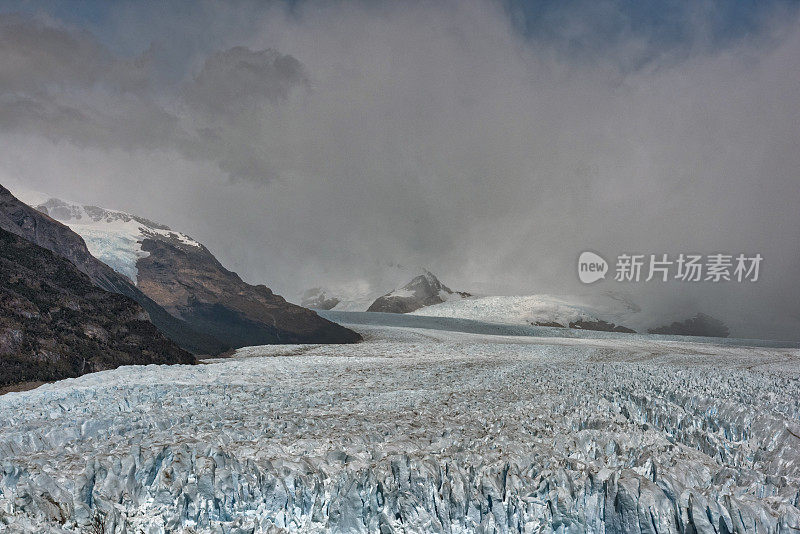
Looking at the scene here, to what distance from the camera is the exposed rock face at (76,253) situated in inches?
1085

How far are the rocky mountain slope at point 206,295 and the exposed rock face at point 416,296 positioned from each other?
8969cm

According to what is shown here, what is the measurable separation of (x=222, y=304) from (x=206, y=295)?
235 cm

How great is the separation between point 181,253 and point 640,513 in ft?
179

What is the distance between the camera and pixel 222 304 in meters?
47.5

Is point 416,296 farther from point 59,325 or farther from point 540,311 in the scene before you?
point 59,325

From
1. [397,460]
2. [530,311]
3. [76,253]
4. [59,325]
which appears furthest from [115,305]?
[530,311]

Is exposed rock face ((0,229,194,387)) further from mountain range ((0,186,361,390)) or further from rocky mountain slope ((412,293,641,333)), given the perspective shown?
rocky mountain slope ((412,293,641,333))

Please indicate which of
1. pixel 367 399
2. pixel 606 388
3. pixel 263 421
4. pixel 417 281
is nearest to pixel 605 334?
pixel 606 388

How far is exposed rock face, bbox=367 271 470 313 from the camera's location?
475 feet

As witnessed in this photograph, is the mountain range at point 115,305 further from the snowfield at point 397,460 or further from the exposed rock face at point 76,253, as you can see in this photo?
the snowfield at point 397,460

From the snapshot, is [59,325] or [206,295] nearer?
[59,325]

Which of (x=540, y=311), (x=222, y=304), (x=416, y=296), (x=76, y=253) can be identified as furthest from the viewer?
(x=416, y=296)

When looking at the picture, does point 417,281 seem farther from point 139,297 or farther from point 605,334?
point 139,297

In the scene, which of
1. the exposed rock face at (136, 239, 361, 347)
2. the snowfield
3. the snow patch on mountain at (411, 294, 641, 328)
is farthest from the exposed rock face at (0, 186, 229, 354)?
the snow patch on mountain at (411, 294, 641, 328)
